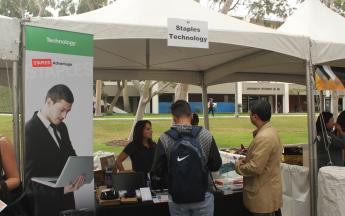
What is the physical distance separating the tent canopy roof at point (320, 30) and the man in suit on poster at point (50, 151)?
2792 millimetres

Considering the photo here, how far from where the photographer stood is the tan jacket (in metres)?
3.68

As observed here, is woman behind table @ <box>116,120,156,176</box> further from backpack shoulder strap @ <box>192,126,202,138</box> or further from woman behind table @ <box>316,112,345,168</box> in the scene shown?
woman behind table @ <box>316,112,345,168</box>

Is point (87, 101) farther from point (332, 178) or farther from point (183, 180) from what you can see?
point (332, 178)

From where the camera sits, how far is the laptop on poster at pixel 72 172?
3.13m

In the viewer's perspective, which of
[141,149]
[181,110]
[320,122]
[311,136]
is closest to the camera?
[181,110]

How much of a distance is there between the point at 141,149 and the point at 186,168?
2.05m

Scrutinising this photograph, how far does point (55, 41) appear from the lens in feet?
10.6

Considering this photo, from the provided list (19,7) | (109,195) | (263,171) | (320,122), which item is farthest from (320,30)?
(19,7)

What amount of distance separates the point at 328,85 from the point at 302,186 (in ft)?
3.93

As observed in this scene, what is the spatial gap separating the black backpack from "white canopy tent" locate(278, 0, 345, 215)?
6.02 feet

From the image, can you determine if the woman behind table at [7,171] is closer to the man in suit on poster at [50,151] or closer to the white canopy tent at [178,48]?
the man in suit on poster at [50,151]

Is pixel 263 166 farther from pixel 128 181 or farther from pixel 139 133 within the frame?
pixel 139 133

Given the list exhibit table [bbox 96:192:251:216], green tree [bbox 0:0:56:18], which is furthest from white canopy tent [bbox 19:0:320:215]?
green tree [bbox 0:0:56:18]

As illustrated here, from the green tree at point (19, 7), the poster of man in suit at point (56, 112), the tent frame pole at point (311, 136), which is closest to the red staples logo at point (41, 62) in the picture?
the poster of man in suit at point (56, 112)
